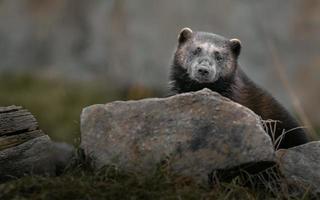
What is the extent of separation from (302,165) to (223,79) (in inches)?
52.7

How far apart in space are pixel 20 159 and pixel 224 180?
1.11 meters

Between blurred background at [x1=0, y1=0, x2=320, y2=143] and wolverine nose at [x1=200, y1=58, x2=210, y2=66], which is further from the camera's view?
blurred background at [x1=0, y1=0, x2=320, y2=143]

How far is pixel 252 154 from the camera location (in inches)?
180

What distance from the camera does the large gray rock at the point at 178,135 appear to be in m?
4.60

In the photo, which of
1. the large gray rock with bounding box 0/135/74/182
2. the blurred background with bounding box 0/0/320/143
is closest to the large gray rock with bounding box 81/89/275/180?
the large gray rock with bounding box 0/135/74/182

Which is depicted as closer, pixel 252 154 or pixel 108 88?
pixel 252 154

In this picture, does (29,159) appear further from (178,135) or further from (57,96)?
(57,96)

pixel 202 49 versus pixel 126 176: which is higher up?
pixel 202 49

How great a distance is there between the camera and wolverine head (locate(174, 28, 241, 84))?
19.8 ft

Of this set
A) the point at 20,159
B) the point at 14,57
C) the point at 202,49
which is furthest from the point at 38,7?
the point at 20,159

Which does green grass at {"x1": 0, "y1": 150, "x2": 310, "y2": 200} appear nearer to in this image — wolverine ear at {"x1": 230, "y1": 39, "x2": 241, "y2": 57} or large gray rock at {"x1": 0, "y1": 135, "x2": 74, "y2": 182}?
large gray rock at {"x1": 0, "y1": 135, "x2": 74, "y2": 182}

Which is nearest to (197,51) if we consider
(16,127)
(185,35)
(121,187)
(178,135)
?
(185,35)

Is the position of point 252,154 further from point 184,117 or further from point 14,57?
point 14,57

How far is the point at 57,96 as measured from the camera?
12.2 meters
